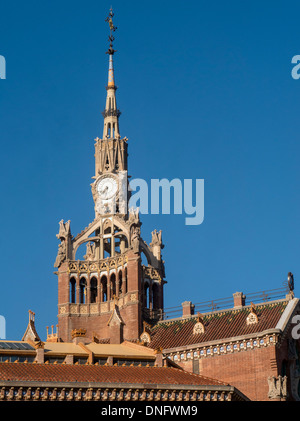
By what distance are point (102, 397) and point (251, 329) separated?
80.7ft

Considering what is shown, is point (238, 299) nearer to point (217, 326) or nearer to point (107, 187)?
point (217, 326)

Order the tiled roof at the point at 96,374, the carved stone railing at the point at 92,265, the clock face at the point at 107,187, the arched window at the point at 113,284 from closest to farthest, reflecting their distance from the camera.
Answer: the tiled roof at the point at 96,374, the arched window at the point at 113,284, the carved stone railing at the point at 92,265, the clock face at the point at 107,187

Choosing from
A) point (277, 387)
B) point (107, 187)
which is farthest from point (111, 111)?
point (277, 387)

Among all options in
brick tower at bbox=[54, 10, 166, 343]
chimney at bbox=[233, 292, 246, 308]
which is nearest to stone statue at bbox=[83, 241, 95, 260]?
brick tower at bbox=[54, 10, 166, 343]

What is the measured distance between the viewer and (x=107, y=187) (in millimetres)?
149125

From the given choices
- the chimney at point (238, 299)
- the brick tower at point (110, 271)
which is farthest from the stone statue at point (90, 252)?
the chimney at point (238, 299)

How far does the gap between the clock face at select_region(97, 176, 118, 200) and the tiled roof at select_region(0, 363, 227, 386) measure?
3516 cm

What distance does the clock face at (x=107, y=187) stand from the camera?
149 meters

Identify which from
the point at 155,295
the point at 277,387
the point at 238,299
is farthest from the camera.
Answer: the point at 155,295

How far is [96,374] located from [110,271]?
106 feet

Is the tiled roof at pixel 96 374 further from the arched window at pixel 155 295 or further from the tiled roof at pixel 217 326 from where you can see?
the arched window at pixel 155 295

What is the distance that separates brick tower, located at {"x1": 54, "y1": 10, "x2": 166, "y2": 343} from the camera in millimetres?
138375

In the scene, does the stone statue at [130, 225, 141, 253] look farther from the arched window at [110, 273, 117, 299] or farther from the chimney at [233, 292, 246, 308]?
the chimney at [233, 292, 246, 308]
